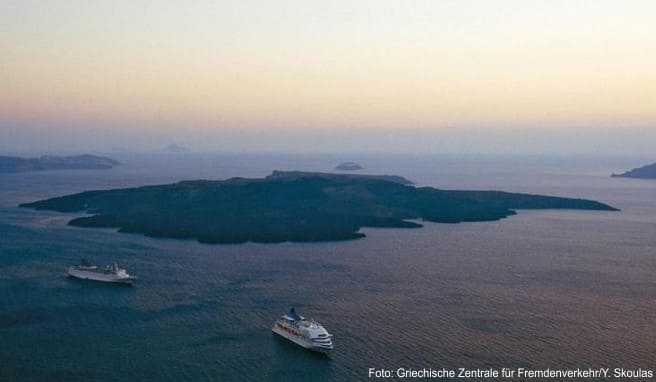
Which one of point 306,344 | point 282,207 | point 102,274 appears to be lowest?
point 306,344

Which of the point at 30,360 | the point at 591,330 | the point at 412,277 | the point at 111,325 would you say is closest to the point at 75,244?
the point at 111,325

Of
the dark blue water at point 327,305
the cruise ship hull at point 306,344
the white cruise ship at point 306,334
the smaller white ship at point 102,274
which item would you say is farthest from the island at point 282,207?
the cruise ship hull at point 306,344

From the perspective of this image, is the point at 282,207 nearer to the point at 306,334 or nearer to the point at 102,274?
the point at 102,274

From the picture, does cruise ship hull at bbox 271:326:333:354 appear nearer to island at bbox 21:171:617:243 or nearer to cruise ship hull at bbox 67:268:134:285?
cruise ship hull at bbox 67:268:134:285

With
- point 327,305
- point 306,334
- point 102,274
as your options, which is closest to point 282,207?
point 102,274

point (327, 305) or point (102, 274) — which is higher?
point (102, 274)
